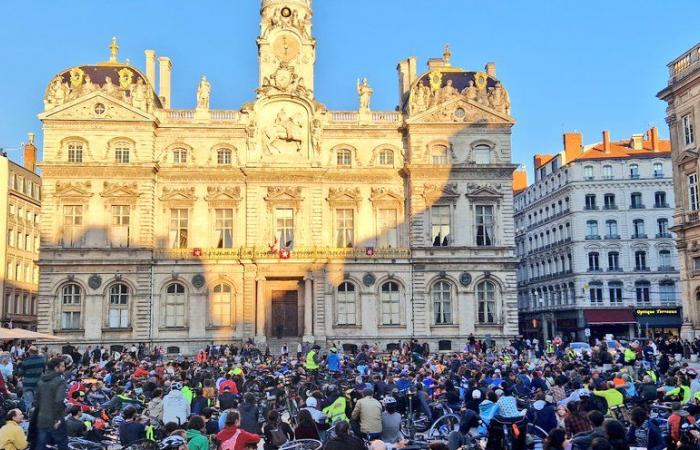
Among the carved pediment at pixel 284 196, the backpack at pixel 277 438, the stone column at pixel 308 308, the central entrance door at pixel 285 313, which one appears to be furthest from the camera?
the central entrance door at pixel 285 313

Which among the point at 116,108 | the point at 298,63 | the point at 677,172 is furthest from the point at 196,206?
the point at 677,172

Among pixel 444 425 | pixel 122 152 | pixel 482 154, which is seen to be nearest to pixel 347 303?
pixel 482 154

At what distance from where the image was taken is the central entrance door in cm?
4841

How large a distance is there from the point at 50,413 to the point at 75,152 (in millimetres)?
37100

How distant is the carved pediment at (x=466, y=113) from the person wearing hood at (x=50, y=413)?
38.7m

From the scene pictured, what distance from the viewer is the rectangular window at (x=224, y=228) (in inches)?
1897

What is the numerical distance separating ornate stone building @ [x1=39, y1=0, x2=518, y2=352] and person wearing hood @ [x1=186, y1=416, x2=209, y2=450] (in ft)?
111

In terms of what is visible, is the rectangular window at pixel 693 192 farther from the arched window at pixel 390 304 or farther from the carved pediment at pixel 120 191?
the carved pediment at pixel 120 191

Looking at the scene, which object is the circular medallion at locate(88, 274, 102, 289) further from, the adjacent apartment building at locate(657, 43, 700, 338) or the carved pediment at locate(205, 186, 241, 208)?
the adjacent apartment building at locate(657, 43, 700, 338)

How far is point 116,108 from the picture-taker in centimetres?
4775

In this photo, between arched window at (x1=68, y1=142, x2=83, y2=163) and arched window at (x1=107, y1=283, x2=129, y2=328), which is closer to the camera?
arched window at (x1=107, y1=283, x2=129, y2=328)

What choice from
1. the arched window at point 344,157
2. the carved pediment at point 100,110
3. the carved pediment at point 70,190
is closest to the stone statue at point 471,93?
the arched window at point 344,157

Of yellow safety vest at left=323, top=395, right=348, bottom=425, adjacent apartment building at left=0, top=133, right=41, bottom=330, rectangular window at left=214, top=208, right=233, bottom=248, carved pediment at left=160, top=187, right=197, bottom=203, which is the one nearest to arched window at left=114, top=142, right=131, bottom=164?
carved pediment at left=160, top=187, right=197, bottom=203

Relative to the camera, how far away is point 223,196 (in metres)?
48.1
